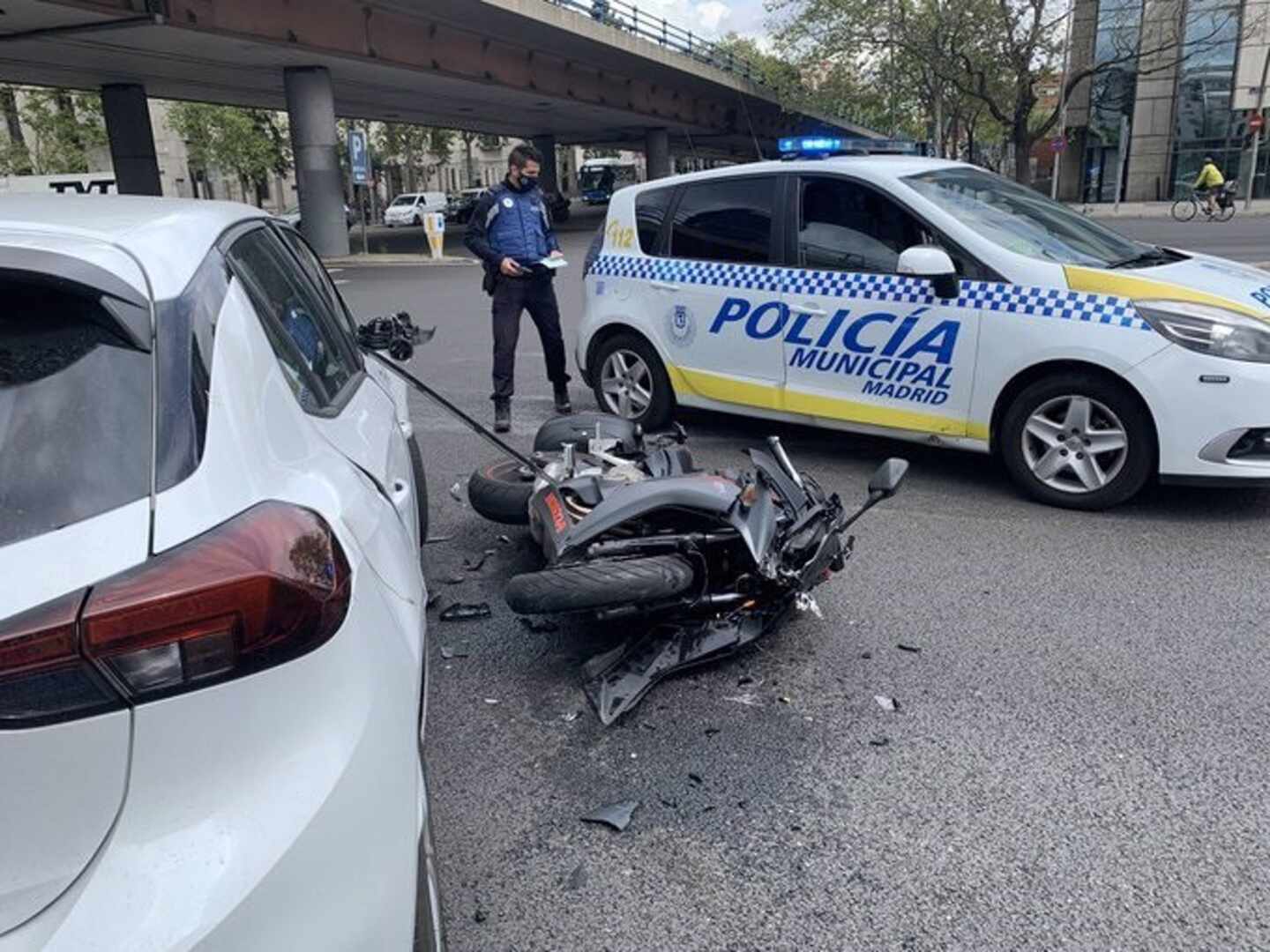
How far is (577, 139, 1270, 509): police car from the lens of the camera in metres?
4.47

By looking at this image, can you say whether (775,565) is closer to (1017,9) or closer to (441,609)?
(441,609)

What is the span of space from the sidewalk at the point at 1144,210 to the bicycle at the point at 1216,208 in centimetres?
231

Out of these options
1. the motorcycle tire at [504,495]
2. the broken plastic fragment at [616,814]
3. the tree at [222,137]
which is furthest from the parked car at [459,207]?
the broken plastic fragment at [616,814]

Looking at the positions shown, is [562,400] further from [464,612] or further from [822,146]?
[464,612]

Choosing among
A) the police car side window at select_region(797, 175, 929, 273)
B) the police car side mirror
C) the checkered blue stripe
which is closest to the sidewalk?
the checkered blue stripe

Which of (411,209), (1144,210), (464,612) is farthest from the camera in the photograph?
(411,209)

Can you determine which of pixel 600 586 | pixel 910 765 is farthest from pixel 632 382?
pixel 910 765

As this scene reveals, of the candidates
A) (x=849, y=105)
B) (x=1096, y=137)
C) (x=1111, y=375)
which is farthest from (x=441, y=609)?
(x=1096, y=137)

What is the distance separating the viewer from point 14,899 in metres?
1.23

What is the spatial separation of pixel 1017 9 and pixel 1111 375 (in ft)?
101

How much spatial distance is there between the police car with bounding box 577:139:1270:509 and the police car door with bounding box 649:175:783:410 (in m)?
0.01

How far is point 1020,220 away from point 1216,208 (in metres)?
27.7

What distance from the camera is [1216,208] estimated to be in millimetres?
28156

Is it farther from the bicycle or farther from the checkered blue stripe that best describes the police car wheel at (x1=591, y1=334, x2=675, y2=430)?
the bicycle
